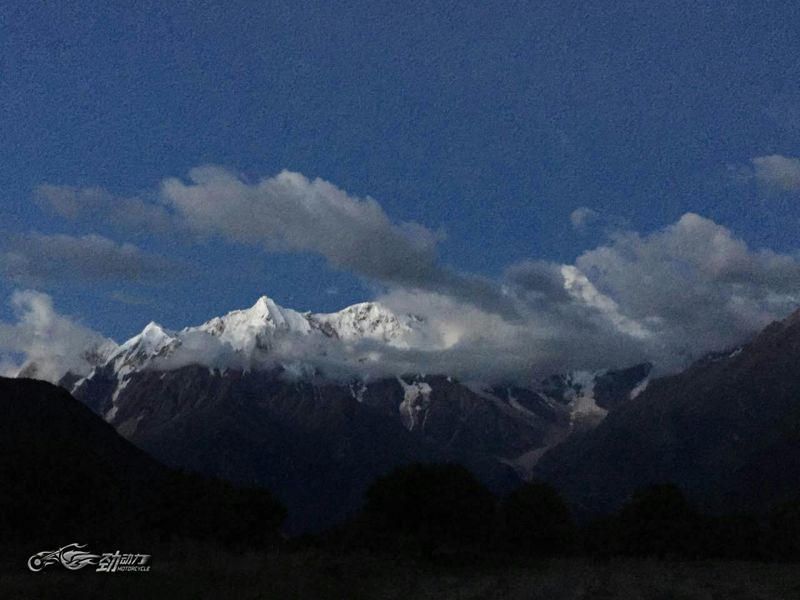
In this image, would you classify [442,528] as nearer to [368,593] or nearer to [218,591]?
[368,593]

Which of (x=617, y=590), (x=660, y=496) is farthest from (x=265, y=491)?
(x=617, y=590)

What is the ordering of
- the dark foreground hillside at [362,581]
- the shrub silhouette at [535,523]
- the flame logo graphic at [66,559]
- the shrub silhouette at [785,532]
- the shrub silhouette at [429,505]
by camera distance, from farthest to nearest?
the shrub silhouette at [785,532]
the shrub silhouette at [535,523]
the shrub silhouette at [429,505]
the flame logo graphic at [66,559]
the dark foreground hillside at [362,581]

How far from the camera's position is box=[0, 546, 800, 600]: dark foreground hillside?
1110 inches

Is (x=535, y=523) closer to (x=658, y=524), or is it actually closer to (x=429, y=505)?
(x=429, y=505)

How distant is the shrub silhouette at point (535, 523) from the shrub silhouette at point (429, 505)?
218 inches

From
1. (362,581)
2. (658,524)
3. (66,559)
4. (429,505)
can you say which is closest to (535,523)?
(429,505)

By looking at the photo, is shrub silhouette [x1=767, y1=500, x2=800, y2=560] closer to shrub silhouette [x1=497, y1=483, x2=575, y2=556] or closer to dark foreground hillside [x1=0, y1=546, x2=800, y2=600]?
shrub silhouette [x1=497, y1=483, x2=575, y2=556]

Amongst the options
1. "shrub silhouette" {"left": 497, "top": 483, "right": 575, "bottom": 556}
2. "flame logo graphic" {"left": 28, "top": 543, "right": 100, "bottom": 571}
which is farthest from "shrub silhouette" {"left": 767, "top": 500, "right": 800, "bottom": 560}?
"flame logo graphic" {"left": 28, "top": 543, "right": 100, "bottom": 571}

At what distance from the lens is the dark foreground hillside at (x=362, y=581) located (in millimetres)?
28203

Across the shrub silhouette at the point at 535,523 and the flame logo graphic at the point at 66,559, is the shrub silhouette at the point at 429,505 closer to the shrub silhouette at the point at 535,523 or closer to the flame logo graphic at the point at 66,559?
the shrub silhouette at the point at 535,523

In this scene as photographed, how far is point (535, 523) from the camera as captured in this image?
102812mm

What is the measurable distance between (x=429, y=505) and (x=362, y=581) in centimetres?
5529

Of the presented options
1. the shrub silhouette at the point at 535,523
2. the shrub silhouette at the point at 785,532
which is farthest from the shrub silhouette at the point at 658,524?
the shrub silhouette at the point at 785,532

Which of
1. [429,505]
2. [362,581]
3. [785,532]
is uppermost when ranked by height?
[429,505]
